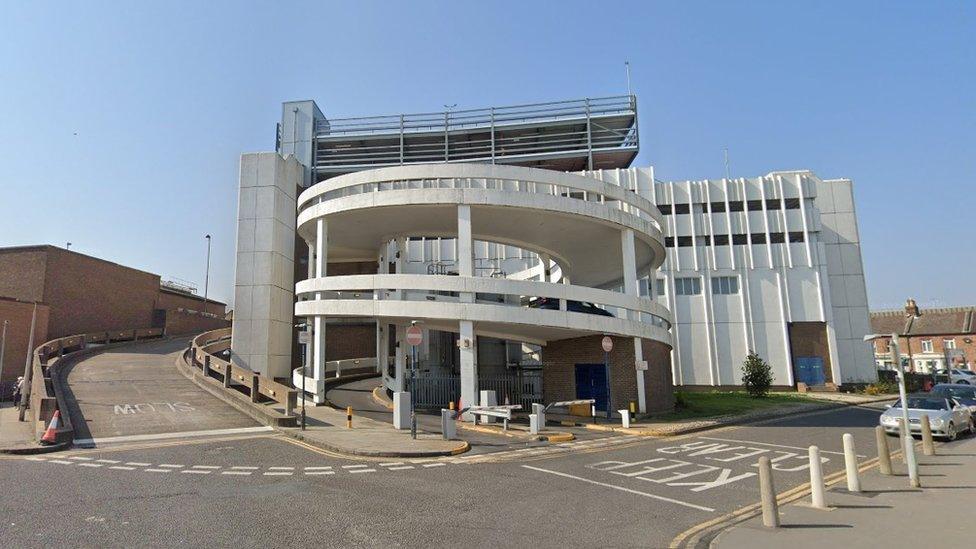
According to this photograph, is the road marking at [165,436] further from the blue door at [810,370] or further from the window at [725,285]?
the blue door at [810,370]

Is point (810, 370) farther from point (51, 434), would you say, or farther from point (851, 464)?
point (51, 434)

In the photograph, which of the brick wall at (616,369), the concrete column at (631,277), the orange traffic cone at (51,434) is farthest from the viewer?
the brick wall at (616,369)

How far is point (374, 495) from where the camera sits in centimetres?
911

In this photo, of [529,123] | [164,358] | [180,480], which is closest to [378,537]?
[180,480]

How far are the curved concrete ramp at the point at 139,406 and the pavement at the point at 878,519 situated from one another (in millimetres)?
15317

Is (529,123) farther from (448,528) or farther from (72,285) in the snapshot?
(448,528)

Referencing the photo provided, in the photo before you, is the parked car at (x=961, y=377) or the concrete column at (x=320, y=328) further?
the parked car at (x=961, y=377)

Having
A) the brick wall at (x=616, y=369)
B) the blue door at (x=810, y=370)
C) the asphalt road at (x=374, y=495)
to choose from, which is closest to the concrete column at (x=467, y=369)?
the asphalt road at (x=374, y=495)

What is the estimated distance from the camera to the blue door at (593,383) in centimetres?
2364

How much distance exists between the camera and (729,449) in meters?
14.7

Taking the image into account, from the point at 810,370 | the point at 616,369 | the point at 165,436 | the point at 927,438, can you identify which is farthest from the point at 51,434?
the point at 810,370

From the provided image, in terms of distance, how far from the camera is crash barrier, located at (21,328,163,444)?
53.9 ft

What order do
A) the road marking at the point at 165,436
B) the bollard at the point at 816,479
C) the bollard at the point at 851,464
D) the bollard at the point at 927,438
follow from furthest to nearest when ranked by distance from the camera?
the road marking at the point at 165,436
the bollard at the point at 927,438
the bollard at the point at 851,464
the bollard at the point at 816,479

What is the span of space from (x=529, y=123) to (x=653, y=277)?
22.6m
